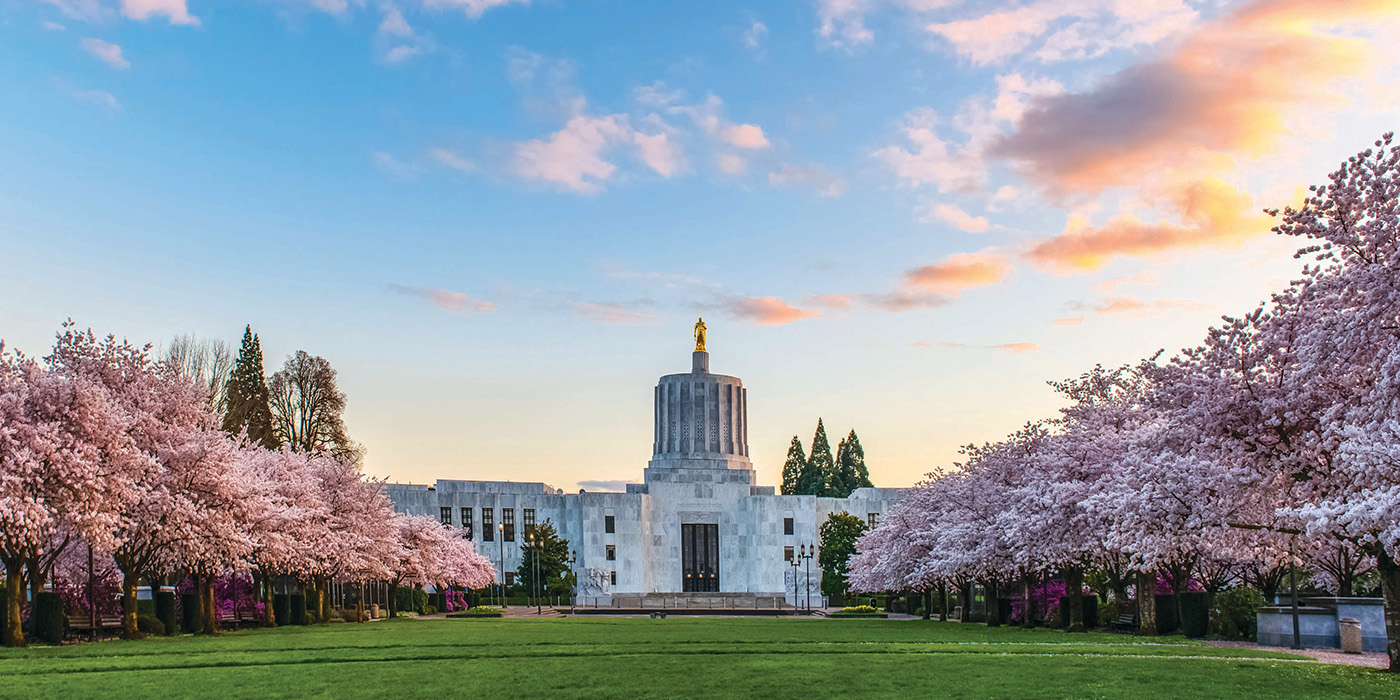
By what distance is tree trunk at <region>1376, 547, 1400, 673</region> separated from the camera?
66.9 ft

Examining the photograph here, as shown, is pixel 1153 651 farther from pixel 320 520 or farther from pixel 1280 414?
pixel 320 520

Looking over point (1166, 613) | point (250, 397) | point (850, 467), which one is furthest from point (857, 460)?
point (1166, 613)

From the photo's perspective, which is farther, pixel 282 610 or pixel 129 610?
pixel 282 610

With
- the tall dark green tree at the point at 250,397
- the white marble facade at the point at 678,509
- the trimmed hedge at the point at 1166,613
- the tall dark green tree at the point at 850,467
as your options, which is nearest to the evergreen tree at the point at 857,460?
the tall dark green tree at the point at 850,467

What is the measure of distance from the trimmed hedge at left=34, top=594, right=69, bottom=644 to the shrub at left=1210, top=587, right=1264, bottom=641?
30441 millimetres

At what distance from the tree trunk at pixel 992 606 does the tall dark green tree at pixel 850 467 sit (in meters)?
92.2

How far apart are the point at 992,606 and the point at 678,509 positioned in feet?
203

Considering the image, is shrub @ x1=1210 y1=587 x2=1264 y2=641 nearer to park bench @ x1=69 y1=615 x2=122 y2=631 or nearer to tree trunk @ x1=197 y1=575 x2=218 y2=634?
tree trunk @ x1=197 y1=575 x2=218 y2=634

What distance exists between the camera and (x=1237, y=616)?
32500 mm

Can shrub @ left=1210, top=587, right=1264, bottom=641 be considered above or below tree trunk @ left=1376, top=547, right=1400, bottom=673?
below

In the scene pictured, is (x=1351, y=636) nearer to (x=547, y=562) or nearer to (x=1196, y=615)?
(x=1196, y=615)

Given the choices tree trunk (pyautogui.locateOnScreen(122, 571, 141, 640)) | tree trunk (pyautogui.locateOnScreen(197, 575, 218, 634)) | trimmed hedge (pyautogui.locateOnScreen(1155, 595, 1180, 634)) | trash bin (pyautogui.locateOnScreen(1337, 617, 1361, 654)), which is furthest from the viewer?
tree trunk (pyautogui.locateOnScreen(197, 575, 218, 634))

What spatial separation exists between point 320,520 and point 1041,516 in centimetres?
2916

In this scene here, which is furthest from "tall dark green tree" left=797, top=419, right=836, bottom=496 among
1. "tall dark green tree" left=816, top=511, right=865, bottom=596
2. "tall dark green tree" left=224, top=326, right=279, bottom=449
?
"tall dark green tree" left=224, top=326, right=279, bottom=449
